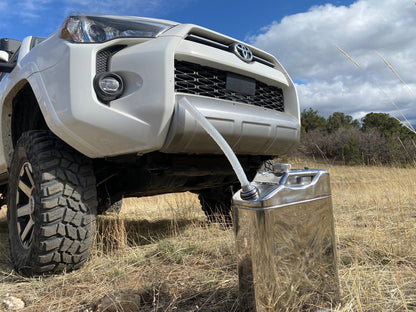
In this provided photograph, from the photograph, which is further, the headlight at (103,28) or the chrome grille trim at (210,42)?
the chrome grille trim at (210,42)

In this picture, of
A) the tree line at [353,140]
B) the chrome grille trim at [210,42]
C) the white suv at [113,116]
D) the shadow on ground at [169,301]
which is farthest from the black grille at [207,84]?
the tree line at [353,140]

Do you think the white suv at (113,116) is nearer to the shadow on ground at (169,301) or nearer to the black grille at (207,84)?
the black grille at (207,84)

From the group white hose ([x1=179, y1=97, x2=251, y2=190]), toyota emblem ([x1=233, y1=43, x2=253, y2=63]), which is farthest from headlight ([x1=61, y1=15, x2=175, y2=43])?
white hose ([x1=179, y1=97, x2=251, y2=190])

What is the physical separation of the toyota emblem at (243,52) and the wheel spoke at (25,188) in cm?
147

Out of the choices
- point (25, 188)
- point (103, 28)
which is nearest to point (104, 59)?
point (103, 28)

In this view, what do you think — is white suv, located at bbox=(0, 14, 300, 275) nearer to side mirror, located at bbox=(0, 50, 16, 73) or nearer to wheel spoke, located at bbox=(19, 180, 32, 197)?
wheel spoke, located at bbox=(19, 180, 32, 197)

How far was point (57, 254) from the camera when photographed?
1662 millimetres

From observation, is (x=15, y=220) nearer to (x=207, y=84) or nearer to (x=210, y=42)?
(x=207, y=84)

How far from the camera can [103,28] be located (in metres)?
1.73

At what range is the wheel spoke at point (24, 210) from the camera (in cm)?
181

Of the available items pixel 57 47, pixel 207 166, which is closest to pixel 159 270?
pixel 207 166

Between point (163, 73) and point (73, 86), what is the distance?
0.45m

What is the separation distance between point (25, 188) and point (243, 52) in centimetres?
156

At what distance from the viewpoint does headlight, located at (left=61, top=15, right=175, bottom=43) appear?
66.3 inches
